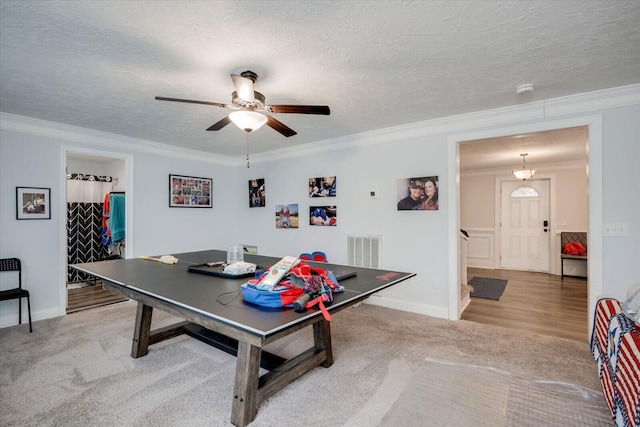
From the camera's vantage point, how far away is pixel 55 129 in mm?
3730

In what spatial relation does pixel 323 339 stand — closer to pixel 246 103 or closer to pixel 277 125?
pixel 277 125

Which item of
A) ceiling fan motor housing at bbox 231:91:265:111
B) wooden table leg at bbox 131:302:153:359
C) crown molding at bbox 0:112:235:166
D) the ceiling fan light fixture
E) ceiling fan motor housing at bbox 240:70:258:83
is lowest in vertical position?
wooden table leg at bbox 131:302:153:359

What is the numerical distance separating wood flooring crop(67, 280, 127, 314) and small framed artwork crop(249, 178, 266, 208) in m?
2.42

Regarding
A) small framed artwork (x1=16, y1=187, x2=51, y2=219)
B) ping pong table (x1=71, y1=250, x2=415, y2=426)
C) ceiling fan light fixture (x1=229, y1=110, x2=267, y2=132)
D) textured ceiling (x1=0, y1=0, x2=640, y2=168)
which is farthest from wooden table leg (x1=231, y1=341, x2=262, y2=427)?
small framed artwork (x1=16, y1=187, x2=51, y2=219)

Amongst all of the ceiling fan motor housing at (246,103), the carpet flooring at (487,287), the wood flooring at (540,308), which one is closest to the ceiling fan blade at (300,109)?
the ceiling fan motor housing at (246,103)

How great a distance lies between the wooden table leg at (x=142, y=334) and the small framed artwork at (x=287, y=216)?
2674mm

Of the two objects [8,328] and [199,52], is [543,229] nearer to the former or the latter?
[199,52]

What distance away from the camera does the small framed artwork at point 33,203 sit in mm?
3537

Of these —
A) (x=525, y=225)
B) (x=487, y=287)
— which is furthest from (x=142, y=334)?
(x=525, y=225)

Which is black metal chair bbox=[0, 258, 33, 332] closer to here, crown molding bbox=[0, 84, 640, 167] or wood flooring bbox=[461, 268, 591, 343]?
crown molding bbox=[0, 84, 640, 167]

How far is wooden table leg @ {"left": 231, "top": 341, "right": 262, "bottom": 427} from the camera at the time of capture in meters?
1.79

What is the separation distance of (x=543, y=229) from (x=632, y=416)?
658 cm

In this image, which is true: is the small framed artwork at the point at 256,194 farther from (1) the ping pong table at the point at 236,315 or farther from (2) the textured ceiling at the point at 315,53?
(1) the ping pong table at the point at 236,315

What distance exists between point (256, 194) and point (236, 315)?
165 inches
